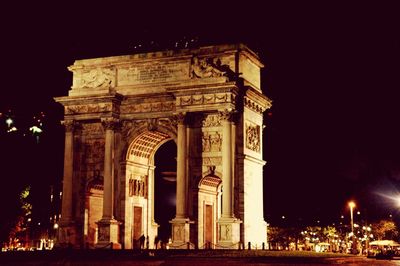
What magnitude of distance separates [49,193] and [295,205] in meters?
24.5

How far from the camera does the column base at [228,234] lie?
1774 inches

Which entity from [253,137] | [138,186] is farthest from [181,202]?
[253,137]

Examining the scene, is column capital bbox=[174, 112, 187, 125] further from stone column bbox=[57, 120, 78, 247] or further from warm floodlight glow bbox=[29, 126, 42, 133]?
warm floodlight glow bbox=[29, 126, 42, 133]

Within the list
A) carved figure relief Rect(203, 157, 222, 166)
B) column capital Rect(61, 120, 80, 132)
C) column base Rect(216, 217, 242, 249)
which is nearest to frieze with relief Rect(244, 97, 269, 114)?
carved figure relief Rect(203, 157, 222, 166)

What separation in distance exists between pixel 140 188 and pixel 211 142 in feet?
22.7

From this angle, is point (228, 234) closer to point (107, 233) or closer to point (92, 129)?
point (107, 233)

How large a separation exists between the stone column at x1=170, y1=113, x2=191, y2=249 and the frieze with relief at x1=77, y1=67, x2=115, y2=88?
6407mm

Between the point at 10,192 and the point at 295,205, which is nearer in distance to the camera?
the point at 10,192

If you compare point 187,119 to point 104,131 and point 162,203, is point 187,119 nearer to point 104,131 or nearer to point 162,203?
point 104,131

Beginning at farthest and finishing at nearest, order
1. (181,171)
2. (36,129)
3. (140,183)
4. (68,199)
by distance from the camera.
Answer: (36,129) < (140,183) < (68,199) < (181,171)

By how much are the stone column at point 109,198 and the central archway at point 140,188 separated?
1.13m

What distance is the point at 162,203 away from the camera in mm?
76250

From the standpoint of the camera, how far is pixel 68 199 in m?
50.6

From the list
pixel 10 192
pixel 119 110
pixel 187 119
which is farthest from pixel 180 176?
pixel 10 192
